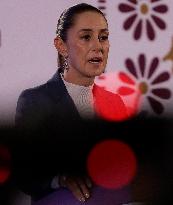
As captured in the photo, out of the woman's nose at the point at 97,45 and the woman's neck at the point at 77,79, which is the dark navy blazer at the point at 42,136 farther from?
the woman's nose at the point at 97,45

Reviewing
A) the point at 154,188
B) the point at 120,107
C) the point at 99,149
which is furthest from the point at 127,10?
the point at 154,188

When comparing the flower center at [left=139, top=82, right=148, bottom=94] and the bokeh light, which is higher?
the flower center at [left=139, top=82, right=148, bottom=94]

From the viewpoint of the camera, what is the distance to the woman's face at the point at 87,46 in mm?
1192

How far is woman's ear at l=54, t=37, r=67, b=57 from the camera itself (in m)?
1.20

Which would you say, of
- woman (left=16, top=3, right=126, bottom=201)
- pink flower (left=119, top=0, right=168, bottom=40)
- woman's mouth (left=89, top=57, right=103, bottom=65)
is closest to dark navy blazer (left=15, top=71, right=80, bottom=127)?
woman (left=16, top=3, right=126, bottom=201)

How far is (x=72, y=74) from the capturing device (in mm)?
1211

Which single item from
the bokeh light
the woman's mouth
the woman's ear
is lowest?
the bokeh light

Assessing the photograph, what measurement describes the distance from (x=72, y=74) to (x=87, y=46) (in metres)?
0.09

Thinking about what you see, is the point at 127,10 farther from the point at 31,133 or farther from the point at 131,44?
the point at 31,133

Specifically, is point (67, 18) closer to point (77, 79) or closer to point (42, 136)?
point (77, 79)

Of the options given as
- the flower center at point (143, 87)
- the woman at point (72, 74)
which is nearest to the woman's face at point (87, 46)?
the woman at point (72, 74)

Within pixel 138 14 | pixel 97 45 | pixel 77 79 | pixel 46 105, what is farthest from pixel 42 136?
pixel 138 14

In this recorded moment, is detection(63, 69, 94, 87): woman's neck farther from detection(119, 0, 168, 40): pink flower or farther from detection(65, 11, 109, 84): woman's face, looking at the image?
detection(119, 0, 168, 40): pink flower

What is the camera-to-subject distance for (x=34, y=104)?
3.90ft
